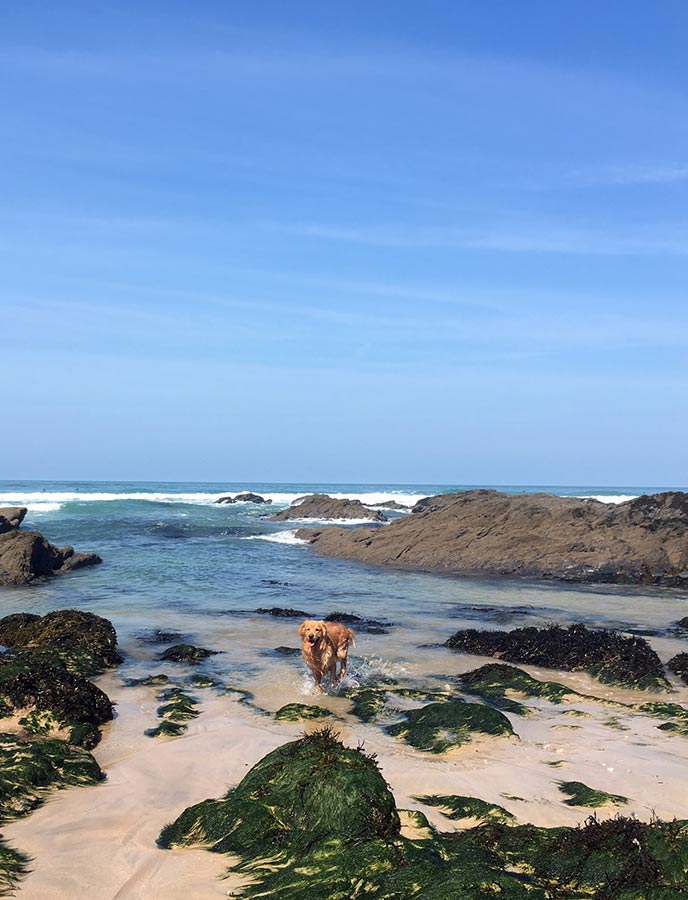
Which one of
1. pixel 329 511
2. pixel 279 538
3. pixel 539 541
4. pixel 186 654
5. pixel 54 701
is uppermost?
pixel 539 541

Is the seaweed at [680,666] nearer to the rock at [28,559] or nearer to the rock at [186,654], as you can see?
the rock at [186,654]

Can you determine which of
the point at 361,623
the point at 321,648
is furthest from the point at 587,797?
the point at 361,623

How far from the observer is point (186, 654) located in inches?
471

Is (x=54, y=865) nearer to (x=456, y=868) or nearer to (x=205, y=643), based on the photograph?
(x=456, y=868)

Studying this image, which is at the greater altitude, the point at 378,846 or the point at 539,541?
the point at 539,541

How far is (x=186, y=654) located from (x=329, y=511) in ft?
129

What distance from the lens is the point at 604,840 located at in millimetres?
4535

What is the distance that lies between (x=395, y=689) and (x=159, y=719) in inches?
128

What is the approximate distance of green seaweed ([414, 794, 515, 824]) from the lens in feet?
18.2

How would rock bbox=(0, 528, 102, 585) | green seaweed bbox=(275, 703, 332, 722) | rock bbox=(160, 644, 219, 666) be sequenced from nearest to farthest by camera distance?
green seaweed bbox=(275, 703, 332, 722) → rock bbox=(160, 644, 219, 666) → rock bbox=(0, 528, 102, 585)

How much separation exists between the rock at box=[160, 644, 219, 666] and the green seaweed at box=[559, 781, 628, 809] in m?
6.84

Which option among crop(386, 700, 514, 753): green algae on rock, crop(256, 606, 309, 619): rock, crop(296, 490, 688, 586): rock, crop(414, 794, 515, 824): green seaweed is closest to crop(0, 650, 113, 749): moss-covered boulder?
crop(386, 700, 514, 753): green algae on rock

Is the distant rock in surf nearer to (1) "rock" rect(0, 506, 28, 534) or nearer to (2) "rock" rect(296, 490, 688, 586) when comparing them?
(1) "rock" rect(0, 506, 28, 534)

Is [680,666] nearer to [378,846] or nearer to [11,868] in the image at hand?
[378,846]
